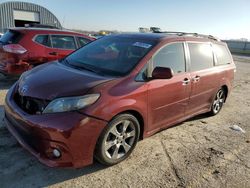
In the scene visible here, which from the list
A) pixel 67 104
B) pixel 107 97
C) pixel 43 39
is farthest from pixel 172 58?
pixel 43 39

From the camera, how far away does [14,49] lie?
718cm

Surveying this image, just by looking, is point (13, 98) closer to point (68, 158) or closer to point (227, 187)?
point (68, 158)

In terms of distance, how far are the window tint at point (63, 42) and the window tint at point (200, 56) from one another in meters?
4.17

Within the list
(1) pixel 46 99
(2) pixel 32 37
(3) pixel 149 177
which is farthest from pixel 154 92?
(2) pixel 32 37

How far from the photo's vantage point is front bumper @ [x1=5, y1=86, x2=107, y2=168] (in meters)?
3.19

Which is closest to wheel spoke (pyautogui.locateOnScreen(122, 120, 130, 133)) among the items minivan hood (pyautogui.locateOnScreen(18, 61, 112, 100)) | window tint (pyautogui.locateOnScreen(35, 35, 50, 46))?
minivan hood (pyautogui.locateOnScreen(18, 61, 112, 100))

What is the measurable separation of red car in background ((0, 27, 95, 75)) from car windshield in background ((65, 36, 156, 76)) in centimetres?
285

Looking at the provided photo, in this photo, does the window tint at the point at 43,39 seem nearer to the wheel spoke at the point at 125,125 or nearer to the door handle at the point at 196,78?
the door handle at the point at 196,78

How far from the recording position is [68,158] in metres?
3.29

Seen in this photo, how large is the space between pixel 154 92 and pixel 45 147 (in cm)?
172

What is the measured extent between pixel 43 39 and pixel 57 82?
449 cm

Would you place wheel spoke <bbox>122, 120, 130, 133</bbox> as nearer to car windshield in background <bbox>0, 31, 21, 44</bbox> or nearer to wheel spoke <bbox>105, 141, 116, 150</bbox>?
wheel spoke <bbox>105, 141, 116, 150</bbox>

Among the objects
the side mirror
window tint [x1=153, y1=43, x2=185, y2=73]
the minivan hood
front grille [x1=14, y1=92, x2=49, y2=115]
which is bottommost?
front grille [x1=14, y1=92, x2=49, y2=115]

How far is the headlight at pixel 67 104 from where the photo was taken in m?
3.28
